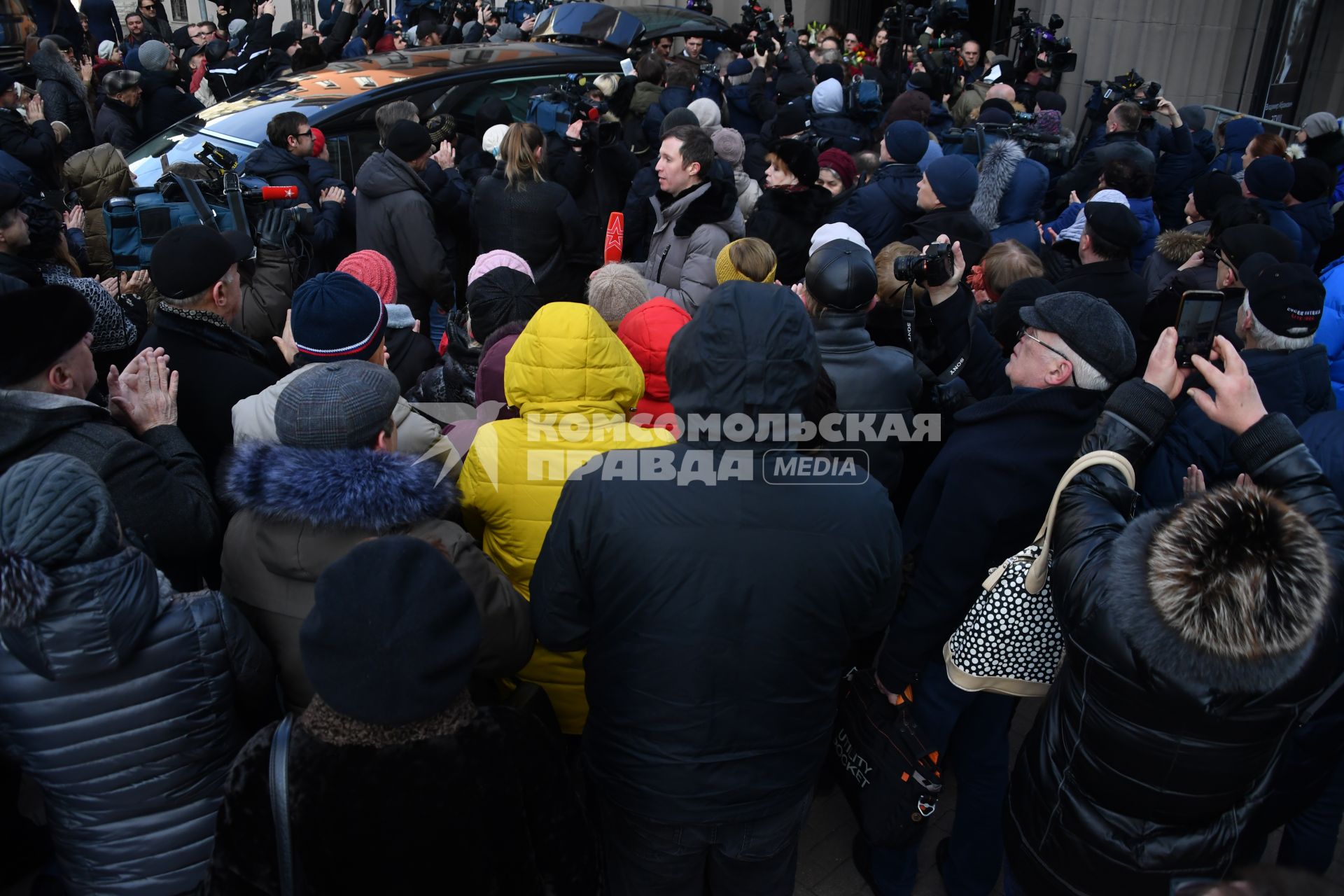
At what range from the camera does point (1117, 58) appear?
10.9 meters

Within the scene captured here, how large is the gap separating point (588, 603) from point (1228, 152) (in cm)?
724

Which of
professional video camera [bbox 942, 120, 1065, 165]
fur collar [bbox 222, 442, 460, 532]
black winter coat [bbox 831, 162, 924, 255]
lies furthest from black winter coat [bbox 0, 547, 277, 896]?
professional video camera [bbox 942, 120, 1065, 165]

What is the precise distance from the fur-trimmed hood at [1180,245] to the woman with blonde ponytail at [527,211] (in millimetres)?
2964

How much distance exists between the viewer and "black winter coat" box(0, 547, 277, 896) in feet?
6.11

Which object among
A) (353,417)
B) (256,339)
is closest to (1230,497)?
(353,417)

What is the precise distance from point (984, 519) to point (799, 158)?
267cm

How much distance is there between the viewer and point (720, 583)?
6.37 feet

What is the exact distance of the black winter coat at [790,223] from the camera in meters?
4.81

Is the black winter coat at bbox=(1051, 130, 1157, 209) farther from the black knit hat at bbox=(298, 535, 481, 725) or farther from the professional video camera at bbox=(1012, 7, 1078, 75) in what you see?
the black knit hat at bbox=(298, 535, 481, 725)

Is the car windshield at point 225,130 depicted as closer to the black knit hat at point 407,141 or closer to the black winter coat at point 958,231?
the black knit hat at point 407,141

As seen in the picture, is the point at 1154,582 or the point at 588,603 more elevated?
the point at 1154,582

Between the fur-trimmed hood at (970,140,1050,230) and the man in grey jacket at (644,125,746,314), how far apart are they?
61.9 inches

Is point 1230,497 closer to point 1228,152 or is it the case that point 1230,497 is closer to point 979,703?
point 979,703

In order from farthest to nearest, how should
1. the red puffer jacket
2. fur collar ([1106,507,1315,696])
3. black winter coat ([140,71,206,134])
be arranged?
black winter coat ([140,71,206,134]), the red puffer jacket, fur collar ([1106,507,1315,696])
